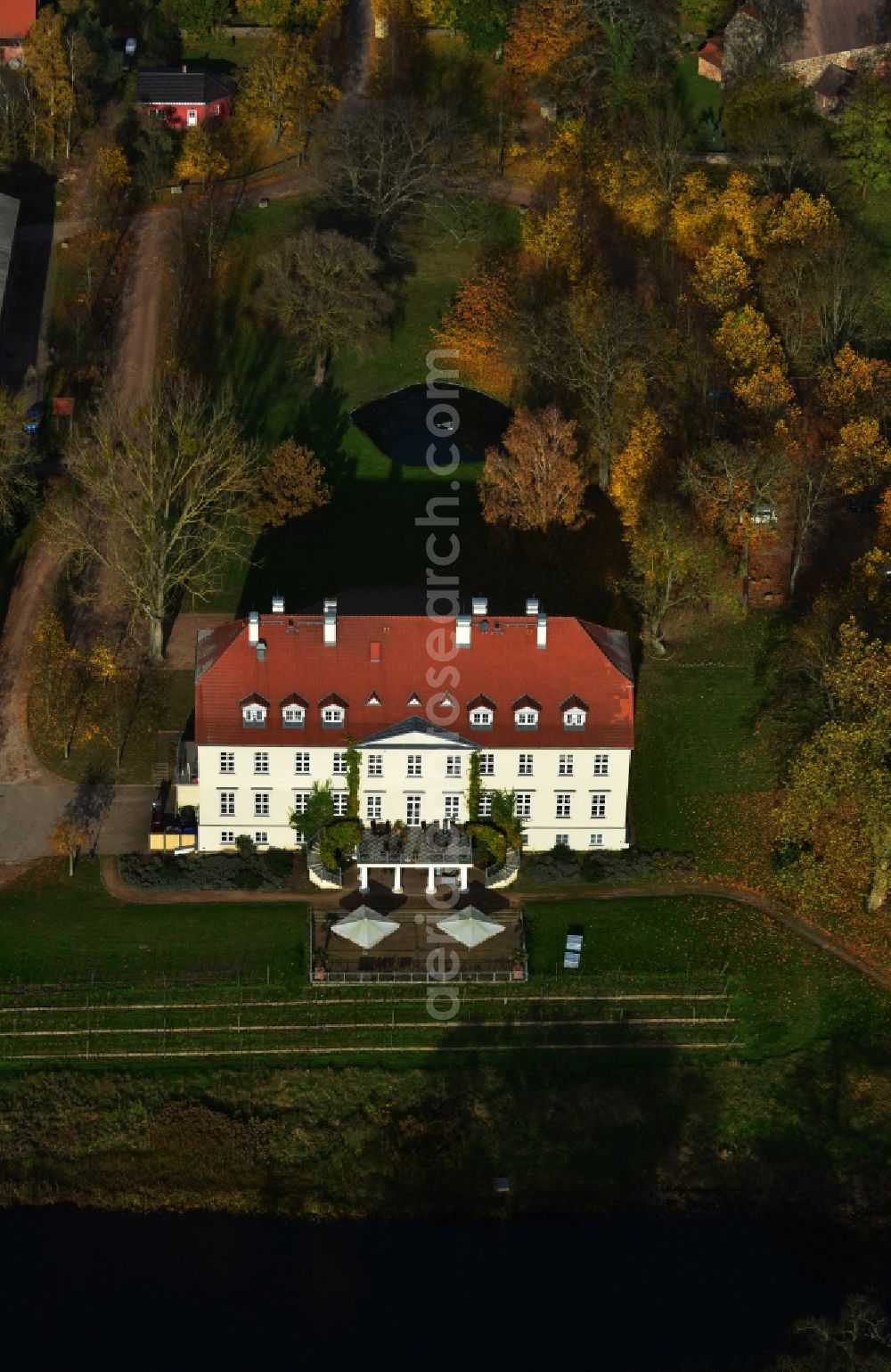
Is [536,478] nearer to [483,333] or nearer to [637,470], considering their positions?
[637,470]

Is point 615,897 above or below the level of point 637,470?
below

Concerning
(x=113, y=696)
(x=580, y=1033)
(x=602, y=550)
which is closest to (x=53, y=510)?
(x=113, y=696)

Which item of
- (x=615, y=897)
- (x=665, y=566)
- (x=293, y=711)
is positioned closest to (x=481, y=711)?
(x=293, y=711)

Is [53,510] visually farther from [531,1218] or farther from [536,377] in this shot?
[531,1218]

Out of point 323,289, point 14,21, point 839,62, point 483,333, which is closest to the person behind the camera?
point 323,289

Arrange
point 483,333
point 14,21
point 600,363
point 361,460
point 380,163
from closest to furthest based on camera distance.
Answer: point 600,363 → point 361,460 → point 483,333 → point 380,163 → point 14,21

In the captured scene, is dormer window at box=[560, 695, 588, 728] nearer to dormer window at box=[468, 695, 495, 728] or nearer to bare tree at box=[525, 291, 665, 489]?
dormer window at box=[468, 695, 495, 728]
